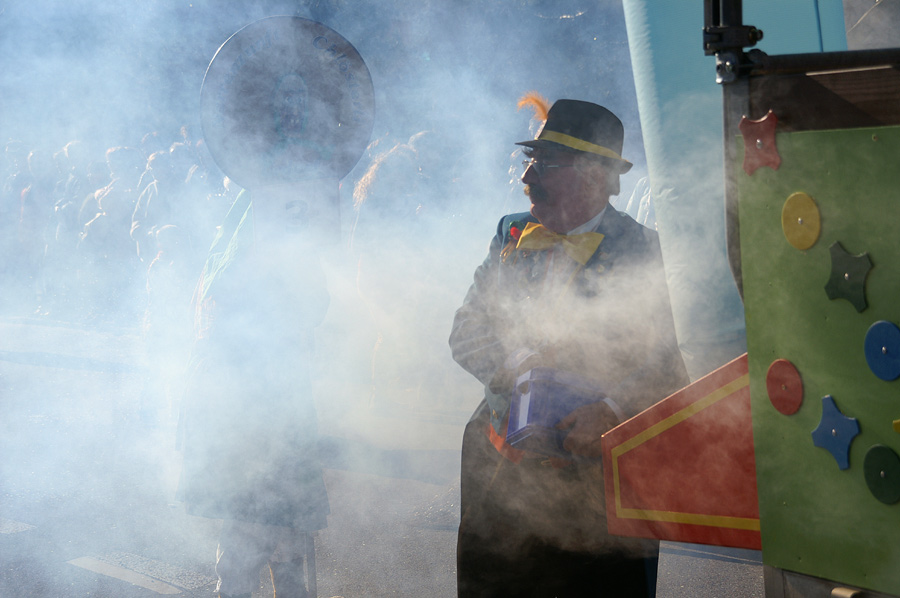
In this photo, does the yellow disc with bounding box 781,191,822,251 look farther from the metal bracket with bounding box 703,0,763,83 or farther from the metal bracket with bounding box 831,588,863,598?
the metal bracket with bounding box 831,588,863,598

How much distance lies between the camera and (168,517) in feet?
15.0

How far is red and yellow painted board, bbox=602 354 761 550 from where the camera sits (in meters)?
1.12

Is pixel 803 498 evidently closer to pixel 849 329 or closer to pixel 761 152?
pixel 849 329

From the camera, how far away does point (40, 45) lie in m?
6.59

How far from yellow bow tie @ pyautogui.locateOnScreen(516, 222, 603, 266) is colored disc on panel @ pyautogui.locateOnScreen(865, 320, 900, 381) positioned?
1.12 m

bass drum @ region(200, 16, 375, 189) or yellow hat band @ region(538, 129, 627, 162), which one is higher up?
bass drum @ region(200, 16, 375, 189)

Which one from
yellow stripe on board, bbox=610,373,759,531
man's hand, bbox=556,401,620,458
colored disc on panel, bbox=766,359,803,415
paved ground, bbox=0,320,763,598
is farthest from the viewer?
paved ground, bbox=0,320,763,598

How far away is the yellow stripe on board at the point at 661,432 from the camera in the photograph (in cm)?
112

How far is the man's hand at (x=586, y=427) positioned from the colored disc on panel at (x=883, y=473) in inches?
34.1

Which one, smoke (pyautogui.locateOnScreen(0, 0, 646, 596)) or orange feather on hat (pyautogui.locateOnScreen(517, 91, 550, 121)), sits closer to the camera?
orange feather on hat (pyautogui.locateOnScreen(517, 91, 550, 121))

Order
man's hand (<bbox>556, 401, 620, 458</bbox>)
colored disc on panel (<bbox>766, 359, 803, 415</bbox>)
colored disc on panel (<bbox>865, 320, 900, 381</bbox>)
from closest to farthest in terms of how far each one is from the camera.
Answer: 1. colored disc on panel (<bbox>865, 320, 900, 381</bbox>)
2. colored disc on panel (<bbox>766, 359, 803, 415</bbox>)
3. man's hand (<bbox>556, 401, 620, 458</bbox>)

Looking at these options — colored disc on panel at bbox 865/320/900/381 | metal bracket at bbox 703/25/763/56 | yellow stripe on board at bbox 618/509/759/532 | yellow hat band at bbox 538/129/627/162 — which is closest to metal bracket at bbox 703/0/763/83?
metal bracket at bbox 703/25/763/56

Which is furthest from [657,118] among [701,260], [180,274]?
[180,274]

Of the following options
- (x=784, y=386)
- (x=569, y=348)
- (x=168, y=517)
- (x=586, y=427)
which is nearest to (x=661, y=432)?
(x=784, y=386)
